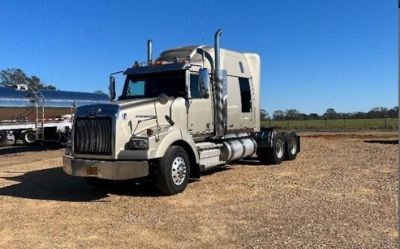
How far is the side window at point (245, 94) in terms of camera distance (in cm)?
1452

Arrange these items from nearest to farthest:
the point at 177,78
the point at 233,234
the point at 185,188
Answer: the point at 233,234 → the point at 185,188 → the point at 177,78

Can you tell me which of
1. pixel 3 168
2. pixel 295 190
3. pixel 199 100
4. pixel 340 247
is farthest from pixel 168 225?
pixel 3 168

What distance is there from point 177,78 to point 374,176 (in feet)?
17.2

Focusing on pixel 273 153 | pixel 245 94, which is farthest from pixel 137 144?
pixel 273 153

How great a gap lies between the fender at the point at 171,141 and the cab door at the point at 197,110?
2.49 feet

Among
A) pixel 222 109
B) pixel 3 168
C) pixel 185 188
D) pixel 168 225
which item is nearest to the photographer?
pixel 168 225

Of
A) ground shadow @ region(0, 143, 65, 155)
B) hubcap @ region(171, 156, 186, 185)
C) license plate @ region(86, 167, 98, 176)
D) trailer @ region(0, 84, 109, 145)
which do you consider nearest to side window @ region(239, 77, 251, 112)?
hubcap @ region(171, 156, 186, 185)

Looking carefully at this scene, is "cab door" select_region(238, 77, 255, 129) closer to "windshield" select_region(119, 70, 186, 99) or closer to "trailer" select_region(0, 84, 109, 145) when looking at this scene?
"windshield" select_region(119, 70, 186, 99)

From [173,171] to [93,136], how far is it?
1.77 m

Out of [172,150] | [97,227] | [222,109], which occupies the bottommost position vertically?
[97,227]

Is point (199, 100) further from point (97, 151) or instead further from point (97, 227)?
point (97, 227)

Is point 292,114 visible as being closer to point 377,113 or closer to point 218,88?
point 377,113

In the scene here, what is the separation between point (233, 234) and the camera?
7340mm

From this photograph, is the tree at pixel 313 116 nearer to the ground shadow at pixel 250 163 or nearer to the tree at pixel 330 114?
the tree at pixel 330 114
